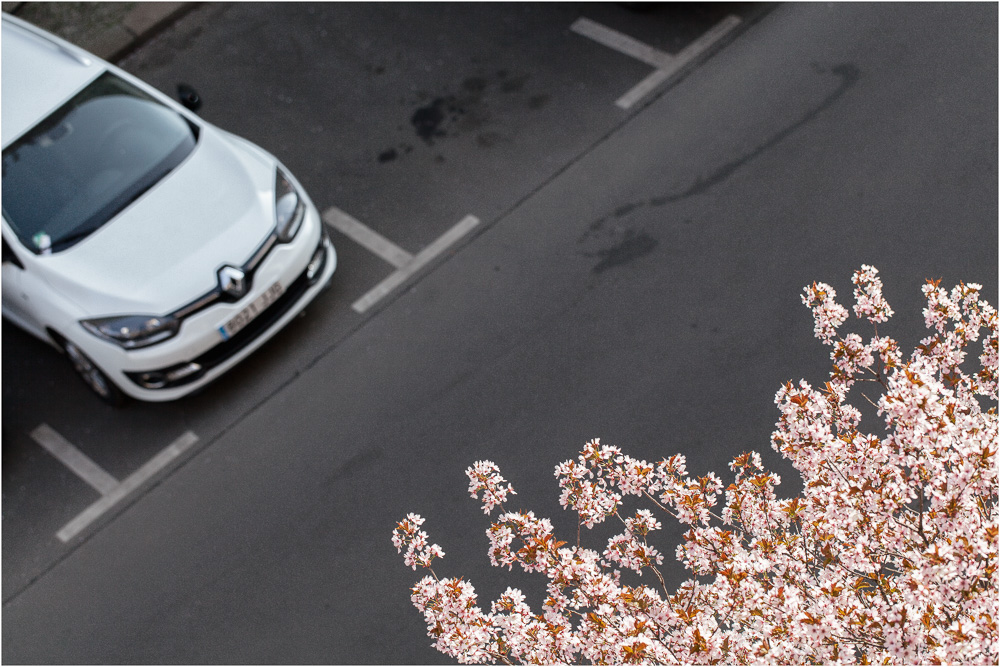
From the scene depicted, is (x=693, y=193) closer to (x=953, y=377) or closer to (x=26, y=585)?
(x=953, y=377)

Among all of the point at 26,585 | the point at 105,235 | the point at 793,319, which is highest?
the point at 105,235

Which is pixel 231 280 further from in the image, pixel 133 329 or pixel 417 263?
pixel 417 263

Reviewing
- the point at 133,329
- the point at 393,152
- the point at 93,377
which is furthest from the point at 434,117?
the point at 93,377

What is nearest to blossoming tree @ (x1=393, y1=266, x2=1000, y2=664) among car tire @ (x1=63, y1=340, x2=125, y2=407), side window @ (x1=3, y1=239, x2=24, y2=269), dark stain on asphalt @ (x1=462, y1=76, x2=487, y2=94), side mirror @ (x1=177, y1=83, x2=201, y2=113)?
car tire @ (x1=63, y1=340, x2=125, y2=407)

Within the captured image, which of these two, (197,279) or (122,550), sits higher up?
(197,279)

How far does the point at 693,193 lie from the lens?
25.3 feet

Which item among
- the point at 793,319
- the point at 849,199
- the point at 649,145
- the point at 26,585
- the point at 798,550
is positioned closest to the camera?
the point at 798,550

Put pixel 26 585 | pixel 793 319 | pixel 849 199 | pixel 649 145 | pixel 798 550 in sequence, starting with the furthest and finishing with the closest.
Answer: pixel 649 145
pixel 849 199
pixel 793 319
pixel 26 585
pixel 798 550

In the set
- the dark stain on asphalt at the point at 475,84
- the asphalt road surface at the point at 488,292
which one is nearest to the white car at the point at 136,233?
the asphalt road surface at the point at 488,292

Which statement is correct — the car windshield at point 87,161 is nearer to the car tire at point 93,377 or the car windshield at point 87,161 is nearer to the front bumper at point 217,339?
the car tire at point 93,377

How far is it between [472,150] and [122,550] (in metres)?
4.31

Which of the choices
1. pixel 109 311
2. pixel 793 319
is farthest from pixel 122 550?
pixel 793 319

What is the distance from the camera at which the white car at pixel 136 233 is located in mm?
6473

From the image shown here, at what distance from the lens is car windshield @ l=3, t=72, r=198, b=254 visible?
661 centimetres
